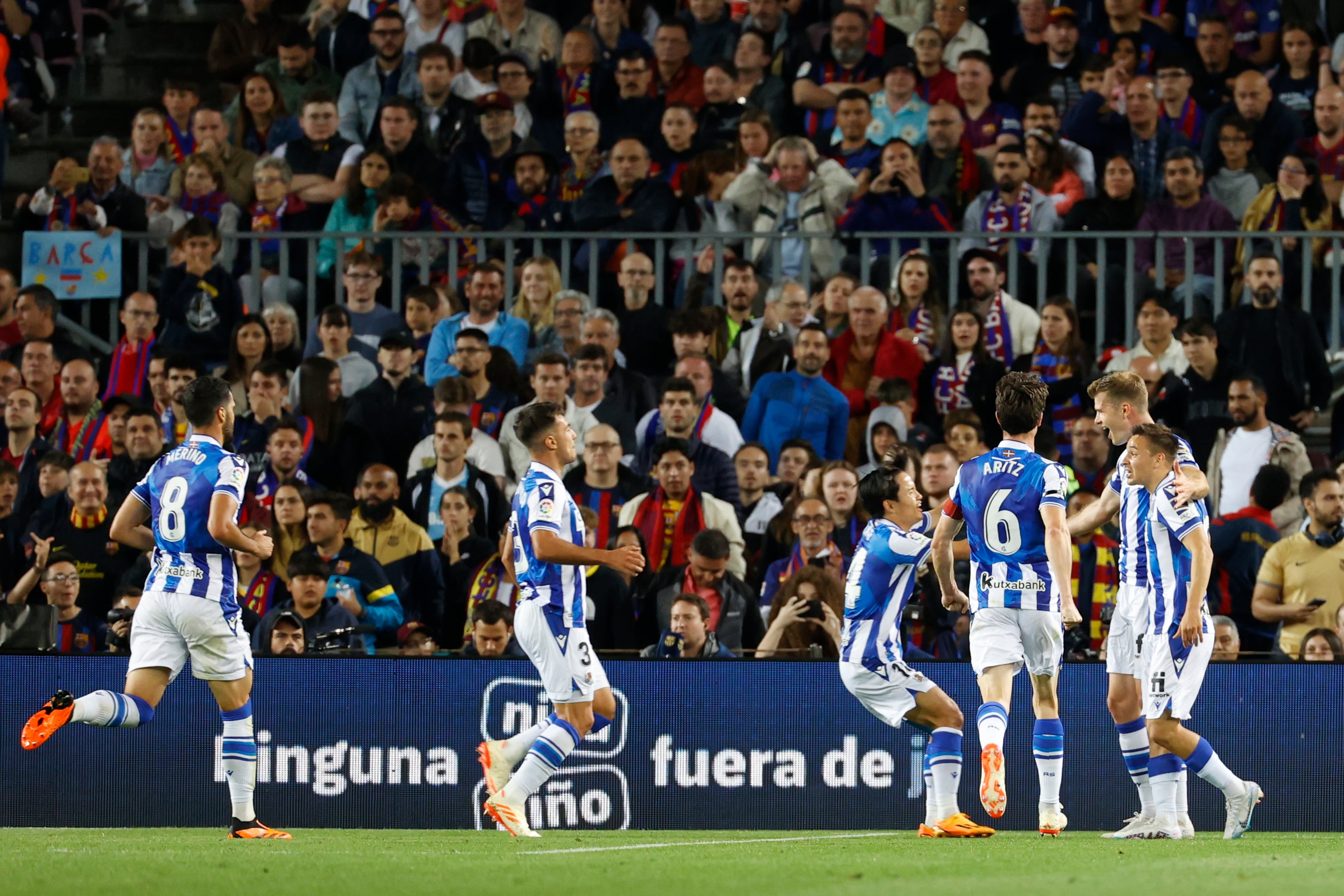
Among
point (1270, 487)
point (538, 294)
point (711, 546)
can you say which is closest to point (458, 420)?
point (538, 294)

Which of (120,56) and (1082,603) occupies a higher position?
(120,56)

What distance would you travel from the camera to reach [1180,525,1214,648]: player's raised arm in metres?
9.01

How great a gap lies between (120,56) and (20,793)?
10808 mm

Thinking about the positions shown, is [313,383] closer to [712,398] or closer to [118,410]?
[118,410]

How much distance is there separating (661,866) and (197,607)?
9.56 ft

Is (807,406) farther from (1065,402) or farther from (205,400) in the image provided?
(205,400)

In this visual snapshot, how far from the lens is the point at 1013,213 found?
15734 millimetres

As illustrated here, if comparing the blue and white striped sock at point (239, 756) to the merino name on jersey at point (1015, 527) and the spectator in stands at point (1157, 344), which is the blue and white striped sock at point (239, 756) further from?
the spectator in stands at point (1157, 344)

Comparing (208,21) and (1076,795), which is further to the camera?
(208,21)

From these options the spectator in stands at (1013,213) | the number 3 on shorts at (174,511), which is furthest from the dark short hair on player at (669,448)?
the number 3 on shorts at (174,511)

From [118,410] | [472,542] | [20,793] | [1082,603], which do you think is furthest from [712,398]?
[20,793]

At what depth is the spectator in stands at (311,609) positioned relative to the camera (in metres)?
12.4

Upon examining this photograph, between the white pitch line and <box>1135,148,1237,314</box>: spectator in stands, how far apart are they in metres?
6.64

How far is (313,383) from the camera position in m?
14.9
